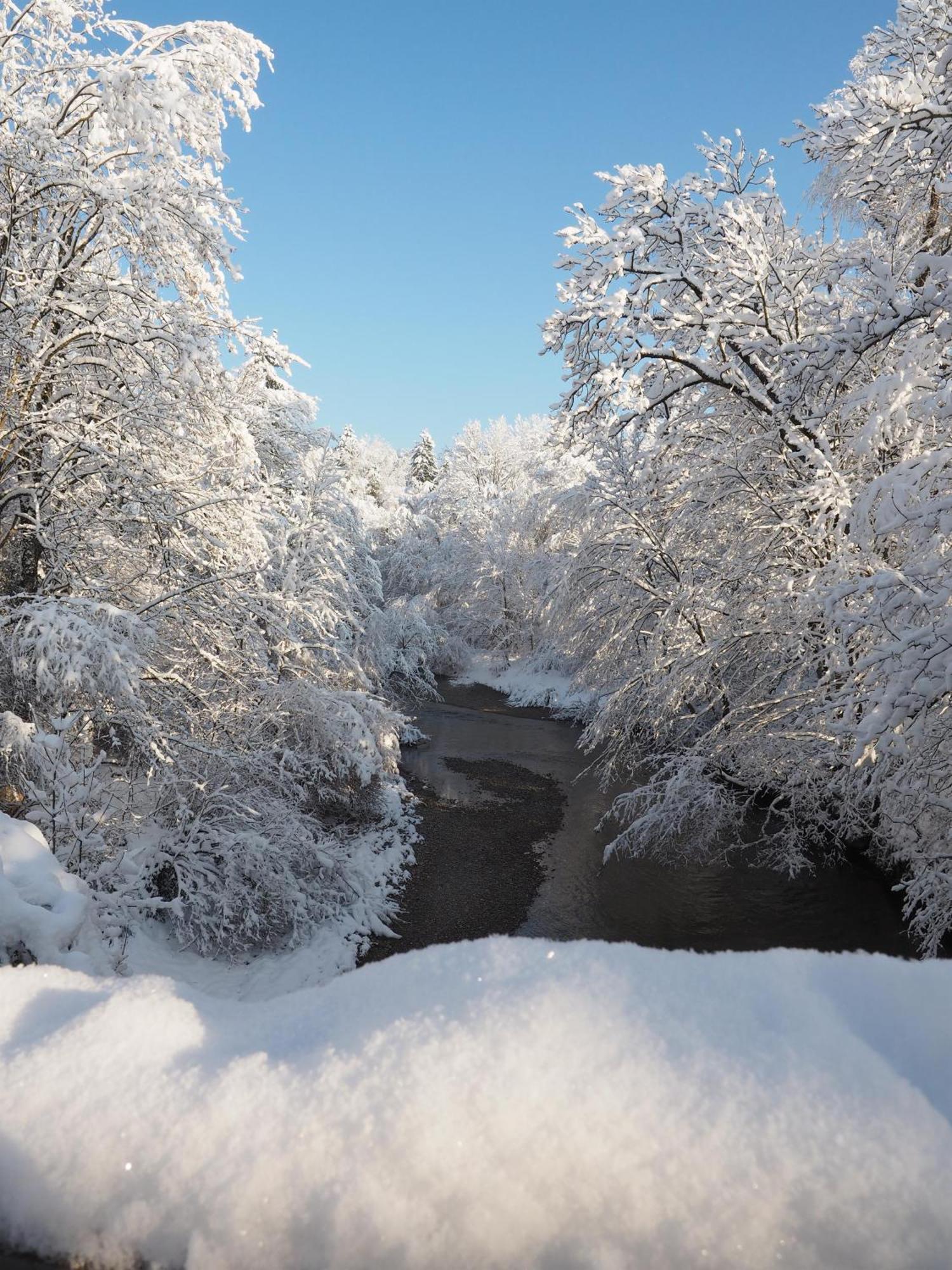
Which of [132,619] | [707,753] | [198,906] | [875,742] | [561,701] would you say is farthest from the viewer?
[561,701]

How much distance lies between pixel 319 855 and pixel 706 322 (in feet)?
25.7

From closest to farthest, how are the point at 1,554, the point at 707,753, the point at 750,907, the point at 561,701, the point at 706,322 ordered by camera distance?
the point at 706,322 < the point at 1,554 < the point at 707,753 < the point at 750,907 < the point at 561,701

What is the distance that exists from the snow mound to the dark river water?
5946 millimetres

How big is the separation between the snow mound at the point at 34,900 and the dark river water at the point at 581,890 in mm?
5946

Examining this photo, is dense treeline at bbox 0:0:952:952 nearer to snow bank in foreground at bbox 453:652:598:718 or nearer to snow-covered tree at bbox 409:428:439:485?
snow bank in foreground at bbox 453:652:598:718

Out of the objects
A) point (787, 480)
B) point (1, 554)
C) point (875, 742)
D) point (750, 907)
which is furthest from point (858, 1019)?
point (750, 907)

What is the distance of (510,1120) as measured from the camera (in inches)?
53.3

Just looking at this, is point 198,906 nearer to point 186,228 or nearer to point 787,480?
point 186,228

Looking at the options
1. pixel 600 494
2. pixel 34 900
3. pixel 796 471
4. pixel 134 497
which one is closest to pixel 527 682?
pixel 600 494

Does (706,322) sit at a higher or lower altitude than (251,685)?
higher

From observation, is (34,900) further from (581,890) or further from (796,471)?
(581,890)

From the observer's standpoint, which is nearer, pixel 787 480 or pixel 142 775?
pixel 787 480

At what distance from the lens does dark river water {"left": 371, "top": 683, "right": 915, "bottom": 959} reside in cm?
899

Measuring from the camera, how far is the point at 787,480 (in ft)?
24.6
